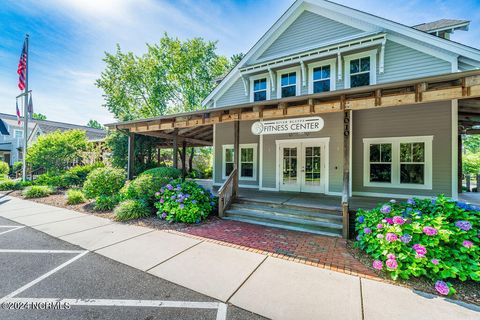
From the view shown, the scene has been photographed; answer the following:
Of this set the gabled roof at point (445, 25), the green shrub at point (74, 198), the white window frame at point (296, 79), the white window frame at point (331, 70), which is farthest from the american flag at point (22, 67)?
the gabled roof at point (445, 25)

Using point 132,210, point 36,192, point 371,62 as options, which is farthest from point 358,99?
point 36,192

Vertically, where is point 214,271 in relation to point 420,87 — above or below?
below

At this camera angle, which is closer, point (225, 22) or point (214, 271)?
point (214, 271)

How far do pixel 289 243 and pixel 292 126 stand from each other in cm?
288

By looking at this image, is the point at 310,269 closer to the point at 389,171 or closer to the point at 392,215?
the point at 392,215

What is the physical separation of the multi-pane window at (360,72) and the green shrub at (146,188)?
7856mm

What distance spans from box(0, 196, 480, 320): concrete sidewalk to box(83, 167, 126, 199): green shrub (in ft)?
9.91

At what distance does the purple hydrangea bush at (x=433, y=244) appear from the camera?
2.89 metres

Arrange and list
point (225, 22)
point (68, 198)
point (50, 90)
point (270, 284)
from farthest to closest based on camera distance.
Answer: point (50, 90), point (225, 22), point (68, 198), point (270, 284)

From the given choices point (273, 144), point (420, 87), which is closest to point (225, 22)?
point (273, 144)

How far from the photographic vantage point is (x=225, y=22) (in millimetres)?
10109

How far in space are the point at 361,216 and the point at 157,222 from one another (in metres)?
5.21

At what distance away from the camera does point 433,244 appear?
3.00m

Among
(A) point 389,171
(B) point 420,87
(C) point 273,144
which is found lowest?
(A) point 389,171
